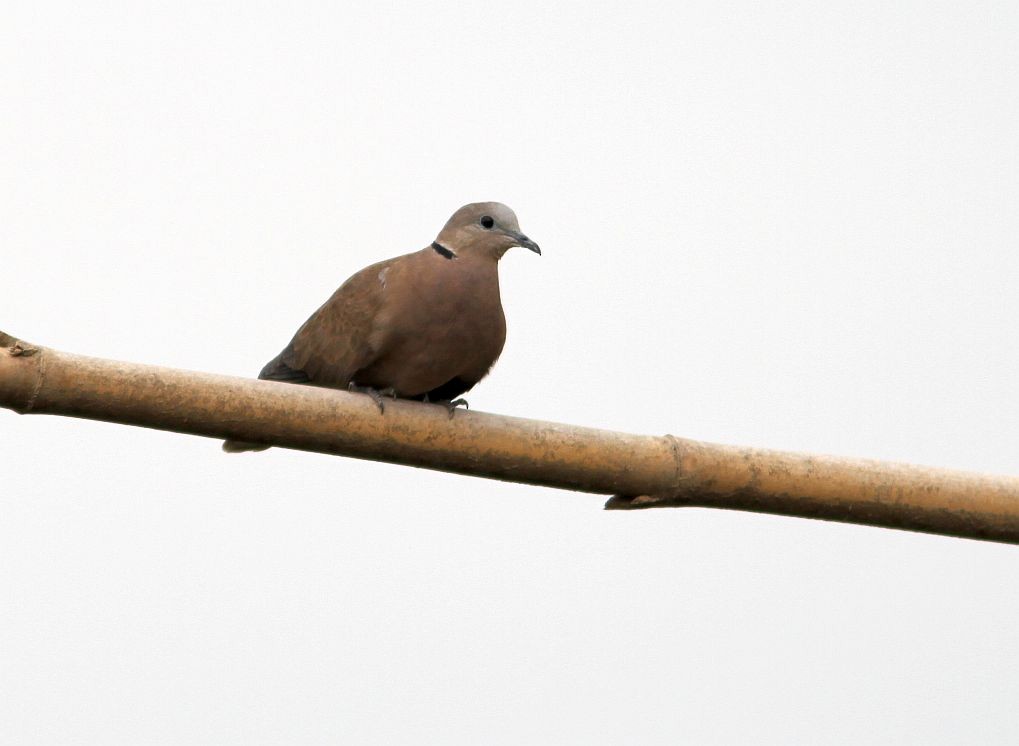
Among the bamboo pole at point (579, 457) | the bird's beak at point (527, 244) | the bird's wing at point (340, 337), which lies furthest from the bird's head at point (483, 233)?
the bamboo pole at point (579, 457)

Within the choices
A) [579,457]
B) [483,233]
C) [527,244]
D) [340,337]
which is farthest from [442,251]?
[579,457]

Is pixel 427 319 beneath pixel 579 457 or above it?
above

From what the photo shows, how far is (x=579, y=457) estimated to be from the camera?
341 cm

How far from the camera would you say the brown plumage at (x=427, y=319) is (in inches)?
169

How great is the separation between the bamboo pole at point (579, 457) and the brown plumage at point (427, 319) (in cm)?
62

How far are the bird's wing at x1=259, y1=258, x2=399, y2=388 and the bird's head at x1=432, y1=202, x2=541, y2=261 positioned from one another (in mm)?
188

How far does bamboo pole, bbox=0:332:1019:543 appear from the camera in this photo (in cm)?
310

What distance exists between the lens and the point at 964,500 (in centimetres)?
352

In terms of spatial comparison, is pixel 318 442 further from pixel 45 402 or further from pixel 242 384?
pixel 45 402

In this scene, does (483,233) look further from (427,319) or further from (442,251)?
(427,319)

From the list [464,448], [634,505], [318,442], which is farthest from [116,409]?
[634,505]

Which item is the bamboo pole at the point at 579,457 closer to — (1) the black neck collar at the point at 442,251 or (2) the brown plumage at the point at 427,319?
(2) the brown plumage at the point at 427,319

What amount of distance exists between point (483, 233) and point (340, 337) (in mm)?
521

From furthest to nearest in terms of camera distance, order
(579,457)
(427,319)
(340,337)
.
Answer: (340,337) → (427,319) → (579,457)
